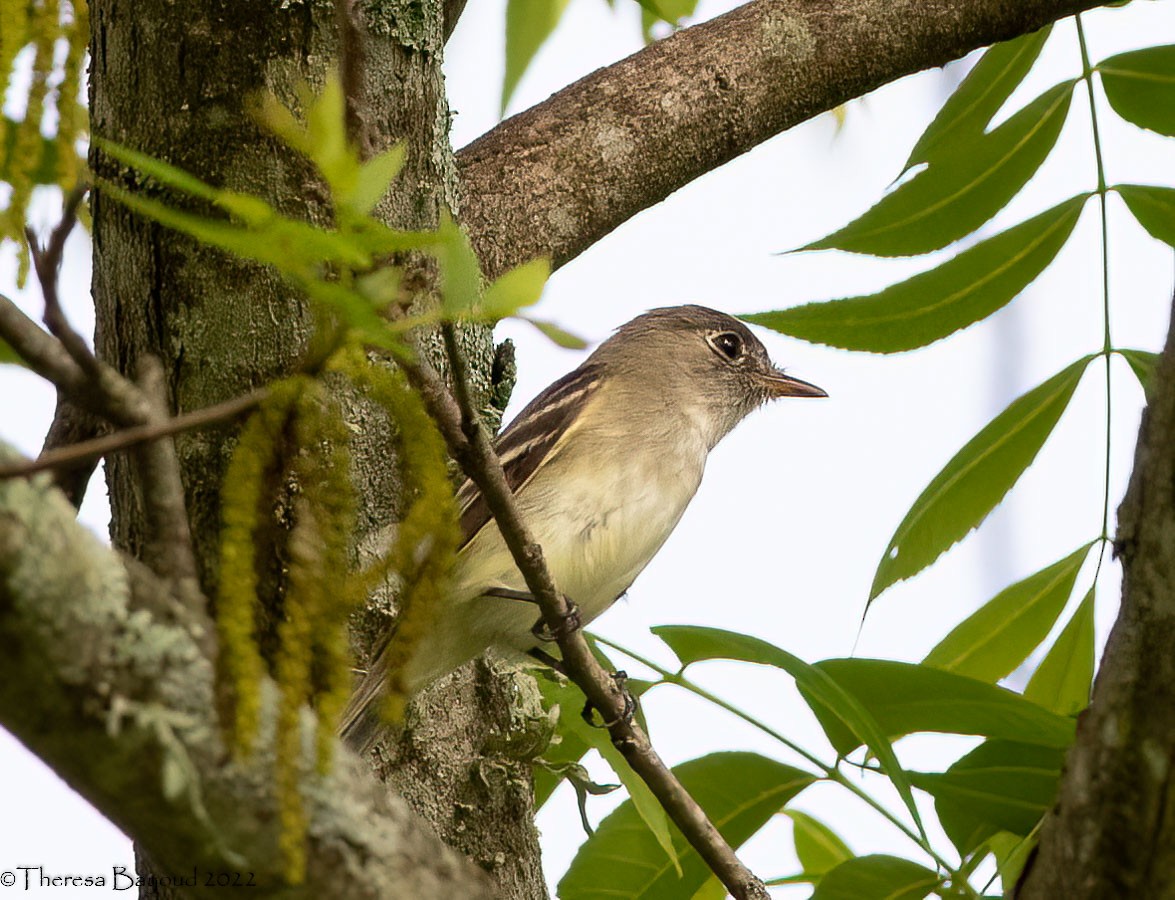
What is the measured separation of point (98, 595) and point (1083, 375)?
2.60 metres

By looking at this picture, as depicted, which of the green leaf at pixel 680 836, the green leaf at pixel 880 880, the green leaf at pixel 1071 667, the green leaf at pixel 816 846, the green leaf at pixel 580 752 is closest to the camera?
the green leaf at pixel 880 880

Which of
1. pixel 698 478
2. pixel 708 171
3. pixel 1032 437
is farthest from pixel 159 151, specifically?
pixel 698 478

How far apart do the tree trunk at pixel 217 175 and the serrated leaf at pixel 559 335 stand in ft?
5.58

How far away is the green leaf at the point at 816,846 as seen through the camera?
3797 mm

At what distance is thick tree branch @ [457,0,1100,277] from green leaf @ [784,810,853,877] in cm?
168

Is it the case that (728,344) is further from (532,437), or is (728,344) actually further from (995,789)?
(995,789)

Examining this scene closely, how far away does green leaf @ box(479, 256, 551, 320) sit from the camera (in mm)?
1413

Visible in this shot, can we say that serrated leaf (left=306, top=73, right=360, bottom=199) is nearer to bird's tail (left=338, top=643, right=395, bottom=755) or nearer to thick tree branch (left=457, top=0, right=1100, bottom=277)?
bird's tail (left=338, top=643, right=395, bottom=755)

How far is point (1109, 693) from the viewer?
1.90m

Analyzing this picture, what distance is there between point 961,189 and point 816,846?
1.74 meters

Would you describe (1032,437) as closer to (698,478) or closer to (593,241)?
(593,241)

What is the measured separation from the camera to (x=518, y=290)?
1.42 metres

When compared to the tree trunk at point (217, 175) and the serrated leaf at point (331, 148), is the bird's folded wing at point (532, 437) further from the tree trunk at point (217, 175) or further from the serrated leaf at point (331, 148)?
the serrated leaf at point (331, 148)

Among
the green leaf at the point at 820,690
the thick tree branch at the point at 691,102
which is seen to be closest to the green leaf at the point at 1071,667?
the green leaf at the point at 820,690
